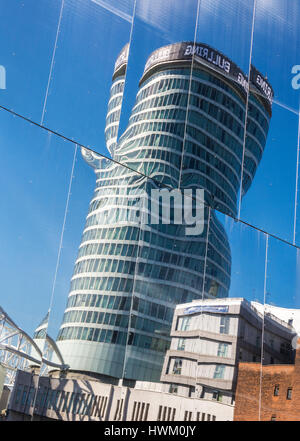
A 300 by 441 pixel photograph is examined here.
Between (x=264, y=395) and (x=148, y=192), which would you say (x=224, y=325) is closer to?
(x=264, y=395)

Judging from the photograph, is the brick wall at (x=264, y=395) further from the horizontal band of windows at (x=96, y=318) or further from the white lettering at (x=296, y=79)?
the white lettering at (x=296, y=79)

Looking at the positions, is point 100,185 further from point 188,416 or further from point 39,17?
point 188,416

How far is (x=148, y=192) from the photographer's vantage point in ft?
32.2

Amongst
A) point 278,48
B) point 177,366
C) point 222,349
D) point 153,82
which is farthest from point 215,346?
point 278,48

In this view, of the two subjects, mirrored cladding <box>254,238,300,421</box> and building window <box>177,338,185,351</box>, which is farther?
mirrored cladding <box>254,238,300,421</box>

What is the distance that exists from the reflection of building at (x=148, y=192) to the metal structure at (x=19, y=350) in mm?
280

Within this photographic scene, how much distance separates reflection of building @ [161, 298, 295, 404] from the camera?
30.9 ft

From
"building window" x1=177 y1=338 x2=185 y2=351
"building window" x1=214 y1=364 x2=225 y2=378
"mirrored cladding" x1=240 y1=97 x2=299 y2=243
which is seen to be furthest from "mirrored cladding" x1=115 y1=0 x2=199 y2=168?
"building window" x1=214 y1=364 x2=225 y2=378

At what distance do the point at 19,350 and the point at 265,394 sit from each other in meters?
5.34

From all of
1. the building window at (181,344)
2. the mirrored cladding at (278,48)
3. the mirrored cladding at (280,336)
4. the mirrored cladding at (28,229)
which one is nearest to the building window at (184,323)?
the building window at (181,344)

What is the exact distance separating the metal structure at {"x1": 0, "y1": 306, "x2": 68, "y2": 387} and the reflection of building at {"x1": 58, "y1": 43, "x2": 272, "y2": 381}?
0.92 ft

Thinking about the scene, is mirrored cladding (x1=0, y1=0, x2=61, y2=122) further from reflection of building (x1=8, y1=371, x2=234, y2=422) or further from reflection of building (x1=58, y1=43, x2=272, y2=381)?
reflection of building (x1=8, y1=371, x2=234, y2=422)
